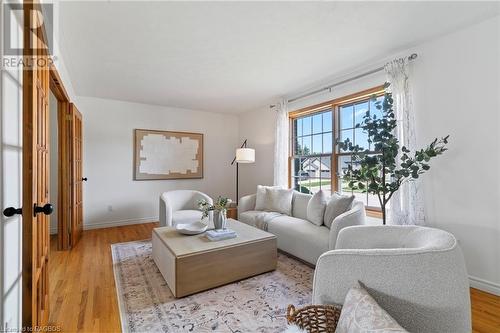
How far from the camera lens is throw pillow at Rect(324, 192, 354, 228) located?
275cm

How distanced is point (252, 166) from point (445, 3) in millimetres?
3935

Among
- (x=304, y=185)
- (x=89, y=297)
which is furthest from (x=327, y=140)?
(x=89, y=297)

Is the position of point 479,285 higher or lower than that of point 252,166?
lower

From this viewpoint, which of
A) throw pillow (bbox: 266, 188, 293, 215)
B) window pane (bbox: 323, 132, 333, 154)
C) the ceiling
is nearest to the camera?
the ceiling

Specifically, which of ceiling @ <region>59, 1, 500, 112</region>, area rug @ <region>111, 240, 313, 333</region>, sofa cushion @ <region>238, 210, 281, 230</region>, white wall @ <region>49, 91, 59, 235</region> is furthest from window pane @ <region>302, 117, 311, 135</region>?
white wall @ <region>49, 91, 59, 235</region>

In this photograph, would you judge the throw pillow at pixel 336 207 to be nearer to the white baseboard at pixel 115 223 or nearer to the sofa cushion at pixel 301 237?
the sofa cushion at pixel 301 237

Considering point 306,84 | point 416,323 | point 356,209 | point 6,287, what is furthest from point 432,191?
point 6,287

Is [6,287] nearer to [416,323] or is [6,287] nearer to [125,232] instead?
[416,323]

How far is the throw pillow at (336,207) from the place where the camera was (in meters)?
2.75

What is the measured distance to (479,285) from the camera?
2188 mm

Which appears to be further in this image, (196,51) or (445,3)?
(196,51)

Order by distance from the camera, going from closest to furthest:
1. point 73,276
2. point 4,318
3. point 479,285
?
1. point 4,318
2. point 479,285
3. point 73,276

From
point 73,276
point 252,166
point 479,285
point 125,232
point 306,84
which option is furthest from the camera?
point 252,166

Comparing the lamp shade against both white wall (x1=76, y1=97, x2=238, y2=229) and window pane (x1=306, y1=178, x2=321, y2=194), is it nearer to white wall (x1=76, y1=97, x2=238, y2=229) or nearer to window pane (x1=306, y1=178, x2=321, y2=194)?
window pane (x1=306, y1=178, x2=321, y2=194)
